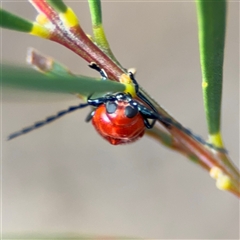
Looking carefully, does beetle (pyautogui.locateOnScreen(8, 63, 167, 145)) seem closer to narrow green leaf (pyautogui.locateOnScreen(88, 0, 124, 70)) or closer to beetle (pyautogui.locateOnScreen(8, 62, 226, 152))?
beetle (pyautogui.locateOnScreen(8, 62, 226, 152))

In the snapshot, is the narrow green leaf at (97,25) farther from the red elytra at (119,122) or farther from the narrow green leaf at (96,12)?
the red elytra at (119,122)

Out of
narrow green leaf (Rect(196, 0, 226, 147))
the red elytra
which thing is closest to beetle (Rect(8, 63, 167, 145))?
the red elytra

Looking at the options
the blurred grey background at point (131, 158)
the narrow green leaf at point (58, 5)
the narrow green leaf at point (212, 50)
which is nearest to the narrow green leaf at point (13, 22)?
the narrow green leaf at point (58, 5)

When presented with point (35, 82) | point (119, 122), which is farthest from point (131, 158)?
point (35, 82)

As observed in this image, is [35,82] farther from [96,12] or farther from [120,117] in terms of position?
[120,117]

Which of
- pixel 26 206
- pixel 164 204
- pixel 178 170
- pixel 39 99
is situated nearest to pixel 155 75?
pixel 178 170

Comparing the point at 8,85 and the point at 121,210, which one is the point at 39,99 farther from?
the point at 121,210
